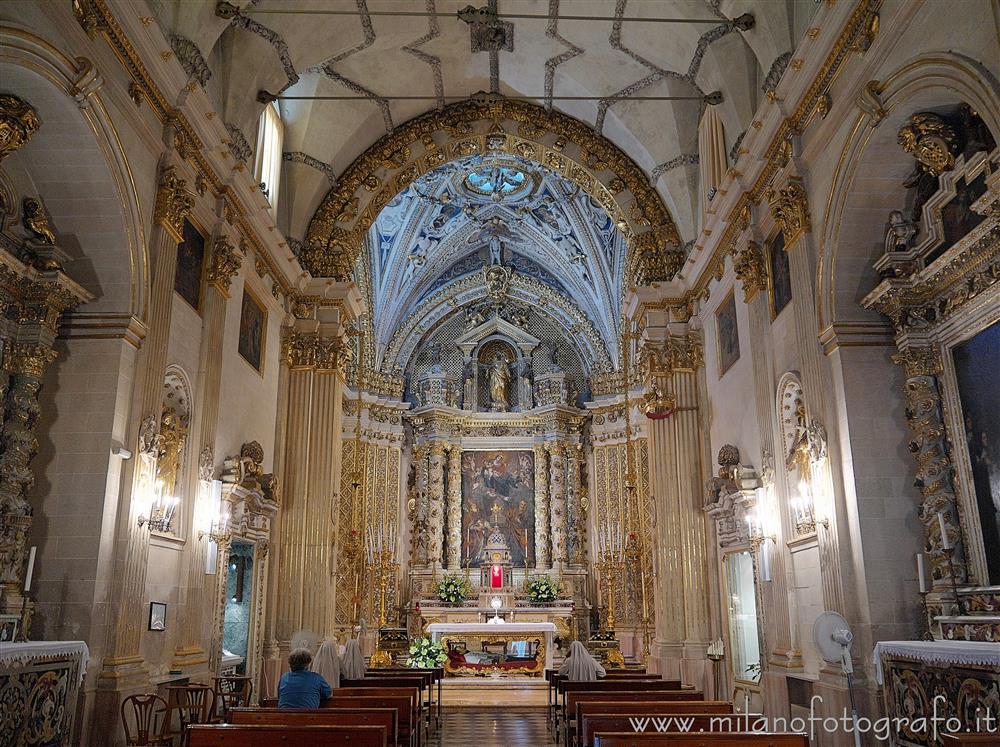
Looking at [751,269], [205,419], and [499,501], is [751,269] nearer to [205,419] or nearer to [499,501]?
[205,419]

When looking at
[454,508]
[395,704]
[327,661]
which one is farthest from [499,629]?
[395,704]

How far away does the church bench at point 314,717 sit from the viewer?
712cm

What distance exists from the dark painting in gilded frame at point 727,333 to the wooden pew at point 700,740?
7129mm

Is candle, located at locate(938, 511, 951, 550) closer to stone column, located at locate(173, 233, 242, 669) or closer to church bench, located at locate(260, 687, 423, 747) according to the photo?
church bench, located at locate(260, 687, 423, 747)

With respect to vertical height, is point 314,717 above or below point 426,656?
above

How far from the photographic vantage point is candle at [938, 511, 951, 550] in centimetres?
768

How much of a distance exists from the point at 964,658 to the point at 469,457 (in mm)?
19470

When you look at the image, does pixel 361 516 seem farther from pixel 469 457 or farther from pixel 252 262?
pixel 252 262

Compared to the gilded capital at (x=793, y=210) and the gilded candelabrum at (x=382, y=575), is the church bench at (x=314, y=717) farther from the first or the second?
the gilded candelabrum at (x=382, y=575)

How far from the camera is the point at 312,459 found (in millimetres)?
14516

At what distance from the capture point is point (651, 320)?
15.1 m

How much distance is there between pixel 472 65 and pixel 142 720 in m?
12.0

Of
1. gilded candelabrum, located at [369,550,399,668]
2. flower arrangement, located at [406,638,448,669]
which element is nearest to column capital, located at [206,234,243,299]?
flower arrangement, located at [406,638,448,669]

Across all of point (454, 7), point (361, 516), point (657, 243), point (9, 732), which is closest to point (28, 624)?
point (9, 732)
